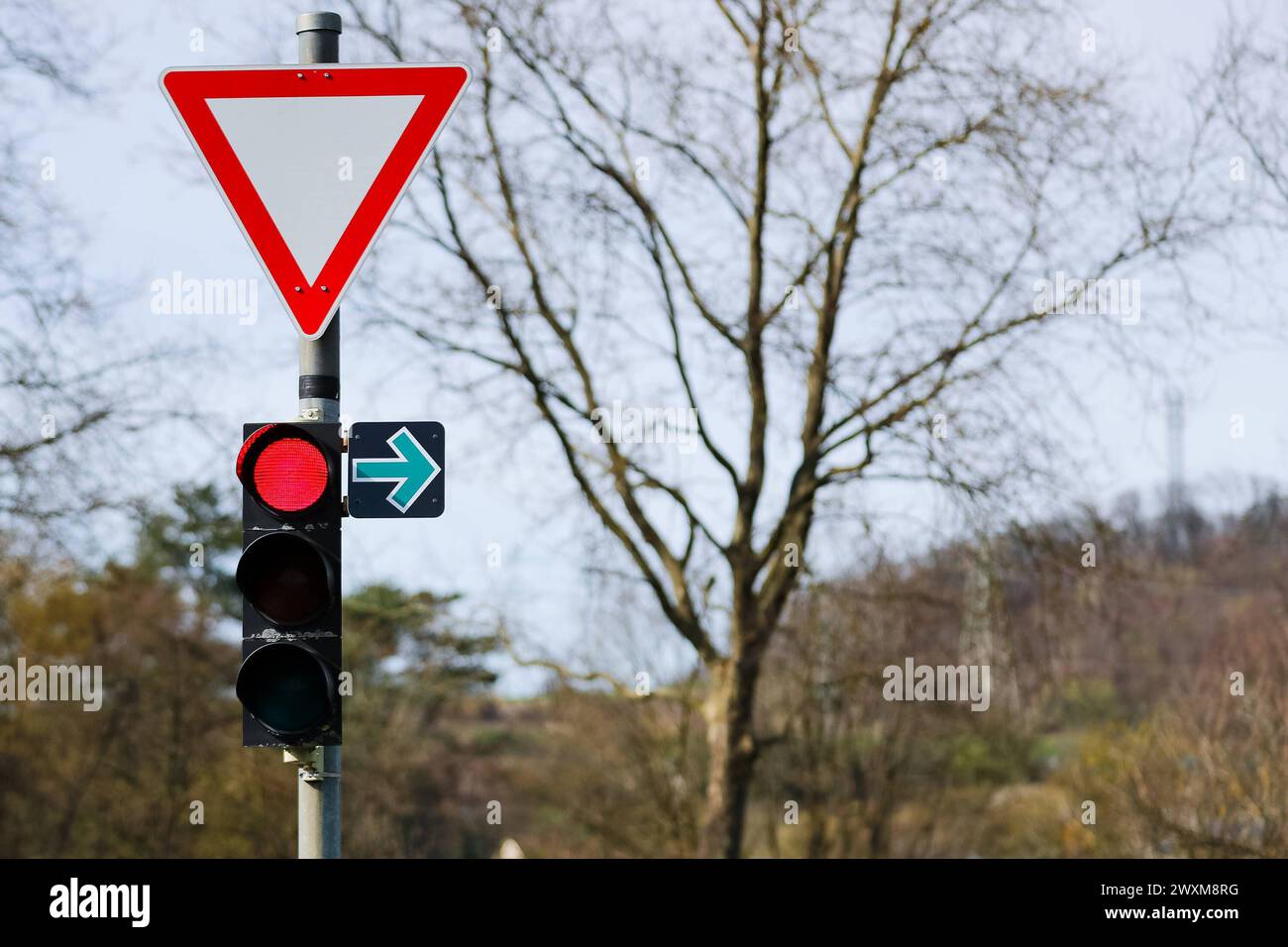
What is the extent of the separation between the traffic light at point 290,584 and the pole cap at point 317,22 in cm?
114

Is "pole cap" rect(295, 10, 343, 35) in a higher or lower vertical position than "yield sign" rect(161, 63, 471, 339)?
higher

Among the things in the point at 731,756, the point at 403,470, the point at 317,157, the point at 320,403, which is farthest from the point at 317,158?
the point at 731,756

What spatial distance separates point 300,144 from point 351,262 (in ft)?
1.21

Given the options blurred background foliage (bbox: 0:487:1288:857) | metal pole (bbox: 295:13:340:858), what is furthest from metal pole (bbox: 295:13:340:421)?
blurred background foliage (bbox: 0:487:1288:857)

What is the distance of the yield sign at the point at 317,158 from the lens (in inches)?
153

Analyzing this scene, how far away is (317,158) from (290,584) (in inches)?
46.9

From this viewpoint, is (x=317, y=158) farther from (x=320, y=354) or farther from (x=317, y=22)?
(x=320, y=354)

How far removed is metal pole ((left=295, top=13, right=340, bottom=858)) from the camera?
372 centimetres

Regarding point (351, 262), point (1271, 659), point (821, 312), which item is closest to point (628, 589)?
point (821, 312)

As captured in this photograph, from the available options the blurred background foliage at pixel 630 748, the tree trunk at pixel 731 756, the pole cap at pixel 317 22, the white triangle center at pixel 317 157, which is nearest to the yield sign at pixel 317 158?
the white triangle center at pixel 317 157

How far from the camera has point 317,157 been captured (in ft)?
12.8

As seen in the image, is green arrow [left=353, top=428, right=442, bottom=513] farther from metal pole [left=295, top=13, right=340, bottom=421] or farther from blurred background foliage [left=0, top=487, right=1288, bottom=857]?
blurred background foliage [left=0, top=487, right=1288, bottom=857]

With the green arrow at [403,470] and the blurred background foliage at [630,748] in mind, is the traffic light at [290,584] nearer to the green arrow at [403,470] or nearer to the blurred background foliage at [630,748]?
the green arrow at [403,470]

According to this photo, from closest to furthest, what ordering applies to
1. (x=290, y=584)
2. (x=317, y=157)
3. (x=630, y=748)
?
1. (x=290, y=584)
2. (x=317, y=157)
3. (x=630, y=748)
